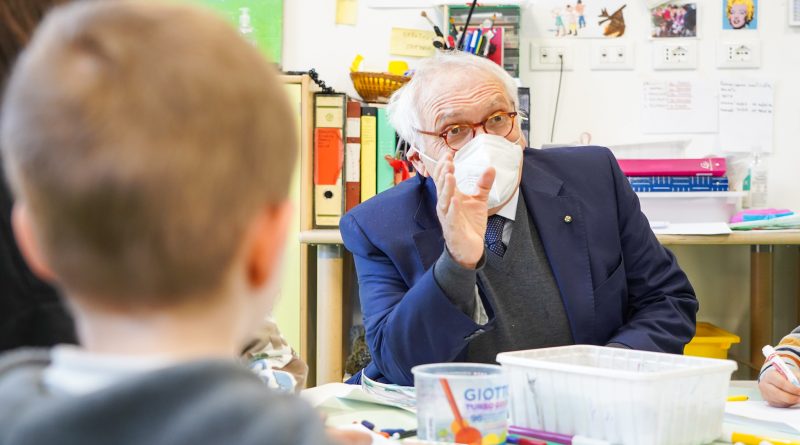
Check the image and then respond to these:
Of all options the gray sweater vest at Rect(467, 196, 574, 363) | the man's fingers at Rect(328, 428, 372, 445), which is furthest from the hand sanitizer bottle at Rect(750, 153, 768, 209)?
the man's fingers at Rect(328, 428, 372, 445)

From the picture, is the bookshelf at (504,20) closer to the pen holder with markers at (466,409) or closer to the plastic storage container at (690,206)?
the plastic storage container at (690,206)

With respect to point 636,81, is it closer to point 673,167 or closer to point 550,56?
point 550,56

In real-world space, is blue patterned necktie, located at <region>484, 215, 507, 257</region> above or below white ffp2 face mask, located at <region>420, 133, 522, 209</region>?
below

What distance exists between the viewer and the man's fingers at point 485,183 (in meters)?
1.32

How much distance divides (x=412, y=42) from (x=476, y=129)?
1.54 m

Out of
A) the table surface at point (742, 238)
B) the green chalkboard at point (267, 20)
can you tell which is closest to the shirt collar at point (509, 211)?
the table surface at point (742, 238)

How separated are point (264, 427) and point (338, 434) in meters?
0.33

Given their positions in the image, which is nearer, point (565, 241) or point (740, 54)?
point (565, 241)

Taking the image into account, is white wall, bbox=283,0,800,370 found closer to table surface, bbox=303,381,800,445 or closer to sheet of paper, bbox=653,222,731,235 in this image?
sheet of paper, bbox=653,222,731,235

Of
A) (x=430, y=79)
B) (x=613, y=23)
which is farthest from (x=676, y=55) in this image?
(x=430, y=79)

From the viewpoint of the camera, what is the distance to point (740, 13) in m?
2.93

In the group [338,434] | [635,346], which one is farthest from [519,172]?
[338,434]

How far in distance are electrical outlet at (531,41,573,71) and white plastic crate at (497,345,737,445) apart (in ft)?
7.10

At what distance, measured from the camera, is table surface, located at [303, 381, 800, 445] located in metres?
0.96
